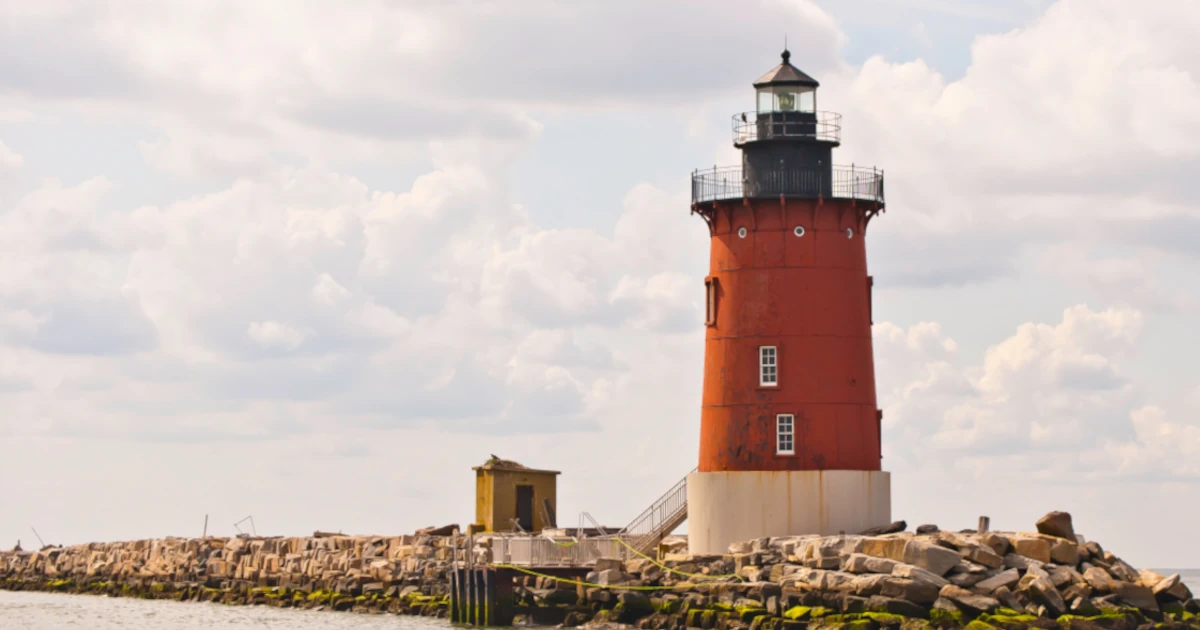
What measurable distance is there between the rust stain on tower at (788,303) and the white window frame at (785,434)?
0.07 ft

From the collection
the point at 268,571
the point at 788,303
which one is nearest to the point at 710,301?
the point at 788,303

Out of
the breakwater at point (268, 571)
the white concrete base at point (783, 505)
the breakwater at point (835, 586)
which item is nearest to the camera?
the breakwater at point (835, 586)

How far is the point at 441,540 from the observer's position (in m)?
45.8

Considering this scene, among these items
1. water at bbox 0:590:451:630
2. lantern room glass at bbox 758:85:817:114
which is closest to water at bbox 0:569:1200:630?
water at bbox 0:590:451:630

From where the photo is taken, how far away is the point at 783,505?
37031 mm

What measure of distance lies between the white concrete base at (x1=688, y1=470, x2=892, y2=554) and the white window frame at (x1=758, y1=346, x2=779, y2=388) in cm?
205

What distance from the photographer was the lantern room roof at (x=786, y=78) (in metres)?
39.1

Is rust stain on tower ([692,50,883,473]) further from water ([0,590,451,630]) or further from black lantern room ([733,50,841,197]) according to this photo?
water ([0,590,451,630])

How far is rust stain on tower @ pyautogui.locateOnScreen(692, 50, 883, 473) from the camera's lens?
37.9 metres

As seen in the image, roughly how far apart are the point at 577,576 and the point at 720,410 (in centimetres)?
472

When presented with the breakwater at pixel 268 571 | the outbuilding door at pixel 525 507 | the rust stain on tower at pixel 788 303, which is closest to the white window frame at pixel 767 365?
the rust stain on tower at pixel 788 303

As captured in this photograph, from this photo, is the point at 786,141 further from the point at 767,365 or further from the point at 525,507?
the point at 525,507

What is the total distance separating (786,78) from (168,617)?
22.6m

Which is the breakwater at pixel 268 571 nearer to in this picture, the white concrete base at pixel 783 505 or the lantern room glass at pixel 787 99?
the white concrete base at pixel 783 505
